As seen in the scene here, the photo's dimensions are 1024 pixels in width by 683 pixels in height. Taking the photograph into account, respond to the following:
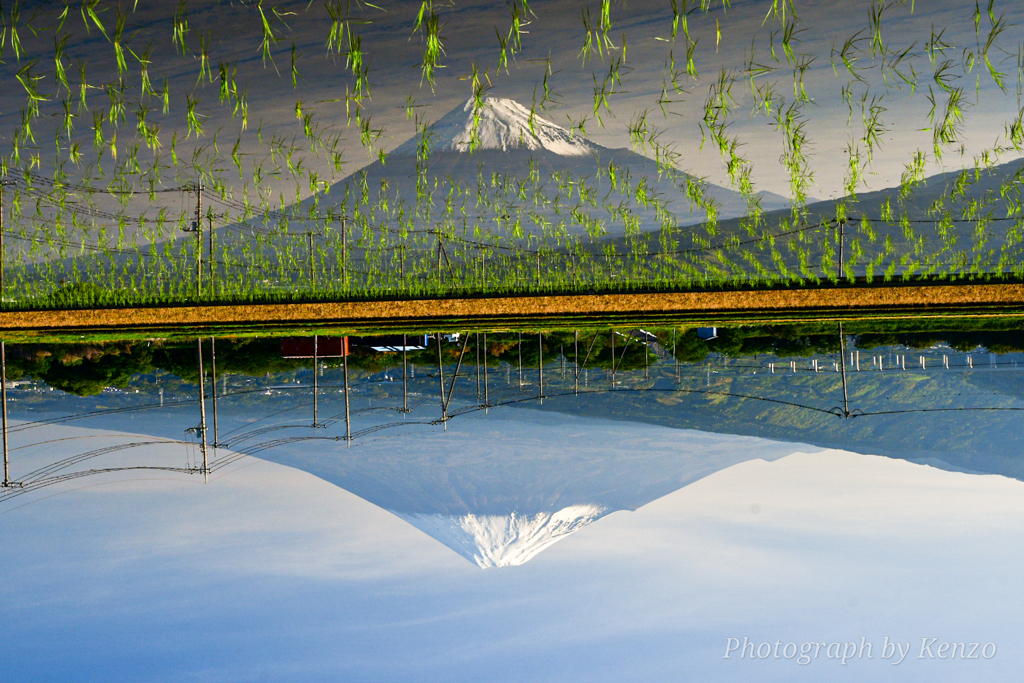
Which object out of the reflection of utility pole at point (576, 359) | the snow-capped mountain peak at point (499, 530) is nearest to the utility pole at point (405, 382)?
the reflection of utility pole at point (576, 359)

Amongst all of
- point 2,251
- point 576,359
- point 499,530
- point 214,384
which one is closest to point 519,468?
point 576,359

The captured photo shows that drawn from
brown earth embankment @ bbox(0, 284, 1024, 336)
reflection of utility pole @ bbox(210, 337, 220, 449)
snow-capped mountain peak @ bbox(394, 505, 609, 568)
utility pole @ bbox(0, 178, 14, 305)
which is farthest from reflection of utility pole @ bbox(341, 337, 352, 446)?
snow-capped mountain peak @ bbox(394, 505, 609, 568)

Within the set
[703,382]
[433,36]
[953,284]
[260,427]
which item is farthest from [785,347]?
[260,427]

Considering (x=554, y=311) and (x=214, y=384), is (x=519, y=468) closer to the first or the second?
(x=554, y=311)

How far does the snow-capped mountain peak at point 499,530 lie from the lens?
93.1m

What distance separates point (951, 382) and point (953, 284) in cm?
389

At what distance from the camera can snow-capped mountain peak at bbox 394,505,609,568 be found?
305 ft

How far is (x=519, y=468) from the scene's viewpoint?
3850cm

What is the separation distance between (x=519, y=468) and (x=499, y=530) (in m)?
101

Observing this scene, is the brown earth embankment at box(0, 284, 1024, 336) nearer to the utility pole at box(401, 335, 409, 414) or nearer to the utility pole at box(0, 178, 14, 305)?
the utility pole at box(401, 335, 409, 414)

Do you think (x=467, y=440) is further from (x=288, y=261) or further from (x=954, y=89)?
(x=954, y=89)

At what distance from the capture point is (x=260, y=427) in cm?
1359

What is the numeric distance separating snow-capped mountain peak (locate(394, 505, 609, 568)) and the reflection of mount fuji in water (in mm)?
376

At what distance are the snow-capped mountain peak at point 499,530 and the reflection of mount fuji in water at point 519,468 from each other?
376 millimetres
